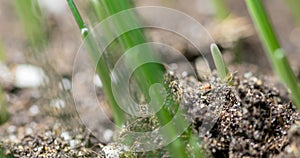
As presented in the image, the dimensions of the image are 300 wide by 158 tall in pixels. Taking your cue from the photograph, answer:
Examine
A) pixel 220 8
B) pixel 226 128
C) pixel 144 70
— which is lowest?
pixel 226 128

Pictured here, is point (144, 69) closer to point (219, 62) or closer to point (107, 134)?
point (219, 62)

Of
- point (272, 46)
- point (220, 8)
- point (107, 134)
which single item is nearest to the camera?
point (272, 46)

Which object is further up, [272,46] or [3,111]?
[3,111]

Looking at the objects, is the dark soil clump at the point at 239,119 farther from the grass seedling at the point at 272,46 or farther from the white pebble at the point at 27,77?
the white pebble at the point at 27,77

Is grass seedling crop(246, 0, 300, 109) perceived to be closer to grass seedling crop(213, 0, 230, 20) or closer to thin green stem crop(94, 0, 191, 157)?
thin green stem crop(94, 0, 191, 157)

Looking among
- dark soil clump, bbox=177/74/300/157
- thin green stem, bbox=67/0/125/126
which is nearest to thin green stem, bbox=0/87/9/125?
thin green stem, bbox=67/0/125/126

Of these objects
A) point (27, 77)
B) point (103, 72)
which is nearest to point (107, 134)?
point (103, 72)
